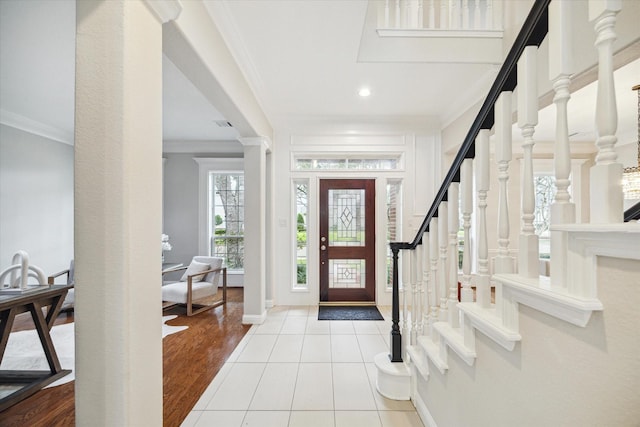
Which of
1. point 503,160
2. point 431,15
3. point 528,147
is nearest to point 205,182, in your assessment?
point 431,15

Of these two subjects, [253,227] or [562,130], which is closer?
[562,130]

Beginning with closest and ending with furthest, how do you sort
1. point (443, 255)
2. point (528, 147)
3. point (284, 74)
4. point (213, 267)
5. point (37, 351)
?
point (528, 147) → point (443, 255) → point (37, 351) → point (284, 74) → point (213, 267)

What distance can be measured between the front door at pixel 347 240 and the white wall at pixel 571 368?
10.5ft

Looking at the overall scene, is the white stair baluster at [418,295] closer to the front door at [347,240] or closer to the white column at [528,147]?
the white column at [528,147]

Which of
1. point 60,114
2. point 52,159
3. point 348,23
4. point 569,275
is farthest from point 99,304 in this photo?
point 52,159

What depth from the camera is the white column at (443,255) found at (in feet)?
5.32

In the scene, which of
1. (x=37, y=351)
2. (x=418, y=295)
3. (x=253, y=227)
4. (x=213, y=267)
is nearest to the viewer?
(x=418, y=295)

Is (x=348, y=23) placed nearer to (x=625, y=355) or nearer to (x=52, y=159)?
(x=625, y=355)

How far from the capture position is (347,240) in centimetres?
448

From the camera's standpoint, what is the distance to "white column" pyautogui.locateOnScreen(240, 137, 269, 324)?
11.6ft

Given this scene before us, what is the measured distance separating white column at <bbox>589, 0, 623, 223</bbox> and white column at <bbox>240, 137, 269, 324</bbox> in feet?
10.3

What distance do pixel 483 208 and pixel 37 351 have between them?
3913 millimetres

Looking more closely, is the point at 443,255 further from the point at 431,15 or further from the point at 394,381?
the point at 431,15

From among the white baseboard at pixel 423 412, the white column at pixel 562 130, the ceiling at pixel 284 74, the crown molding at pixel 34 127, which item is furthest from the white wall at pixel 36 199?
the white column at pixel 562 130
